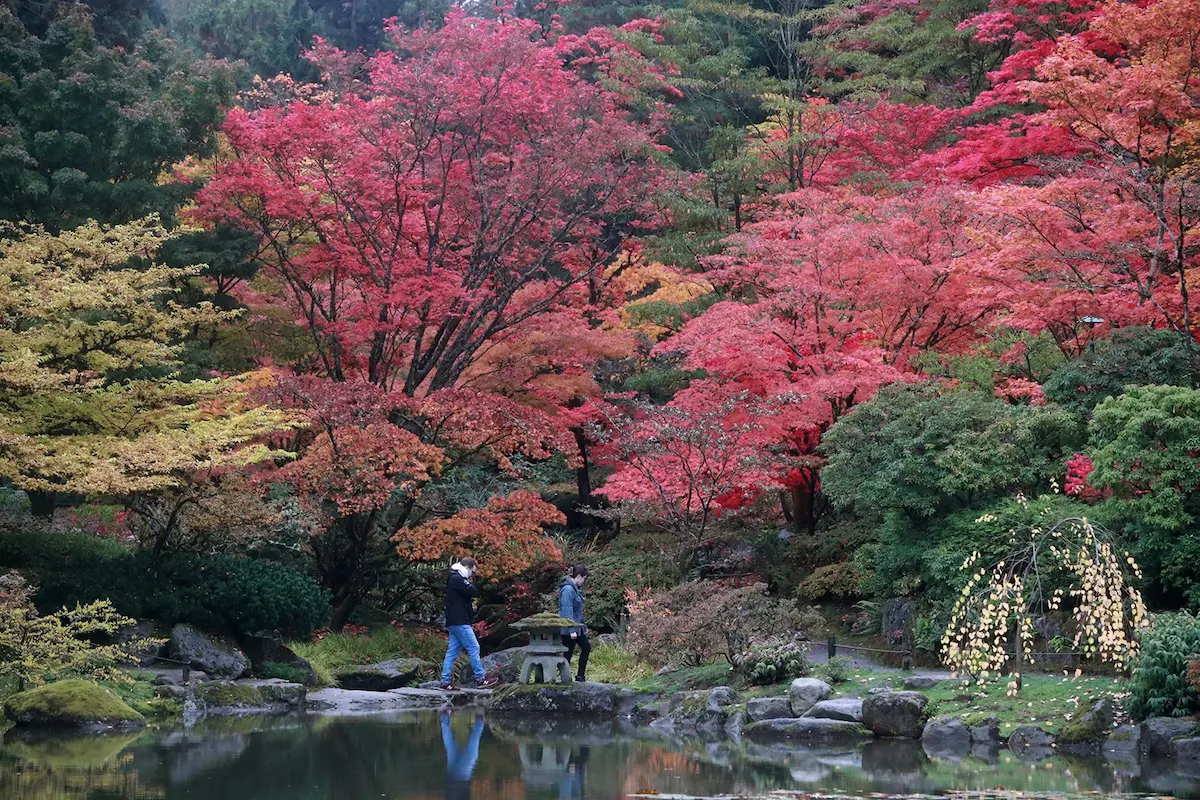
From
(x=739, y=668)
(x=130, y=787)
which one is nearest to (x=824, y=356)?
(x=739, y=668)

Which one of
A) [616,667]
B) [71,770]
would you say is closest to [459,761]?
[71,770]

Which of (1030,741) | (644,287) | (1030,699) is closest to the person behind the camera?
(1030,741)

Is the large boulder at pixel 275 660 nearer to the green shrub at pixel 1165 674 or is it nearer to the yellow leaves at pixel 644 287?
the yellow leaves at pixel 644 287

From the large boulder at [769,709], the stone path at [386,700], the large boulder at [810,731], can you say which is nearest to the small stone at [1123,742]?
the large boulder at [810,731]

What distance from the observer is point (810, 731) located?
436 inches

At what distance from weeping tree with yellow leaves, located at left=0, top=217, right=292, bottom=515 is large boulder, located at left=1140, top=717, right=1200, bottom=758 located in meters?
9.74

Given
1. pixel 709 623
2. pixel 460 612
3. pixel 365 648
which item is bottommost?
pixel 365 648

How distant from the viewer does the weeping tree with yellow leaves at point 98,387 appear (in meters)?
13.3

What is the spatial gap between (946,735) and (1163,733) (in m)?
1.84

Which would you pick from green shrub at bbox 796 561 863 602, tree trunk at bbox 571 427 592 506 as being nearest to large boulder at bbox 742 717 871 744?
green shrub at bbox 796 561 863 602

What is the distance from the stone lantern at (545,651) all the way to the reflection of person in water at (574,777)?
3.19 meters

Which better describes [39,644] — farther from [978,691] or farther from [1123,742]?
[1123,742]

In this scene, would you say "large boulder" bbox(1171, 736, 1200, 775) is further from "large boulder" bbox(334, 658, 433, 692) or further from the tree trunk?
the tree trunk

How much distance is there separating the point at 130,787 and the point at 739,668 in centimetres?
672
